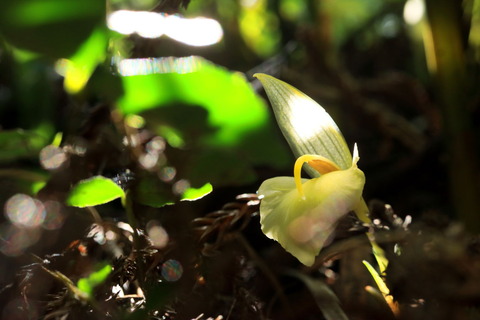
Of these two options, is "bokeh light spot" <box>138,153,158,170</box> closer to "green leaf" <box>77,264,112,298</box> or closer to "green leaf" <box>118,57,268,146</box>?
"green leaf" <box>118,57,268,146</box>

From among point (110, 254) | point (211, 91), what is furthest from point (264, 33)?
point (110, 254)

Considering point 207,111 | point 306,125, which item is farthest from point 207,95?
point 306,125

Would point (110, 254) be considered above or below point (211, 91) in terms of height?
below

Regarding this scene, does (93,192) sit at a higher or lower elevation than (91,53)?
lower

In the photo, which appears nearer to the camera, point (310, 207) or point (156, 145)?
point (310, 207)

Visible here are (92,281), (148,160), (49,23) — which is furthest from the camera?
(148,160)

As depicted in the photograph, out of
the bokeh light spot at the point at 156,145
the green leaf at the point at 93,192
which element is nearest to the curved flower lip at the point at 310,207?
the green leaf at the point at 93,192

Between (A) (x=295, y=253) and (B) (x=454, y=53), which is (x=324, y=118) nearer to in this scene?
(A) (x=295, y=253)

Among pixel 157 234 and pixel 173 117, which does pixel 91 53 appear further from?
pixel 157 234
